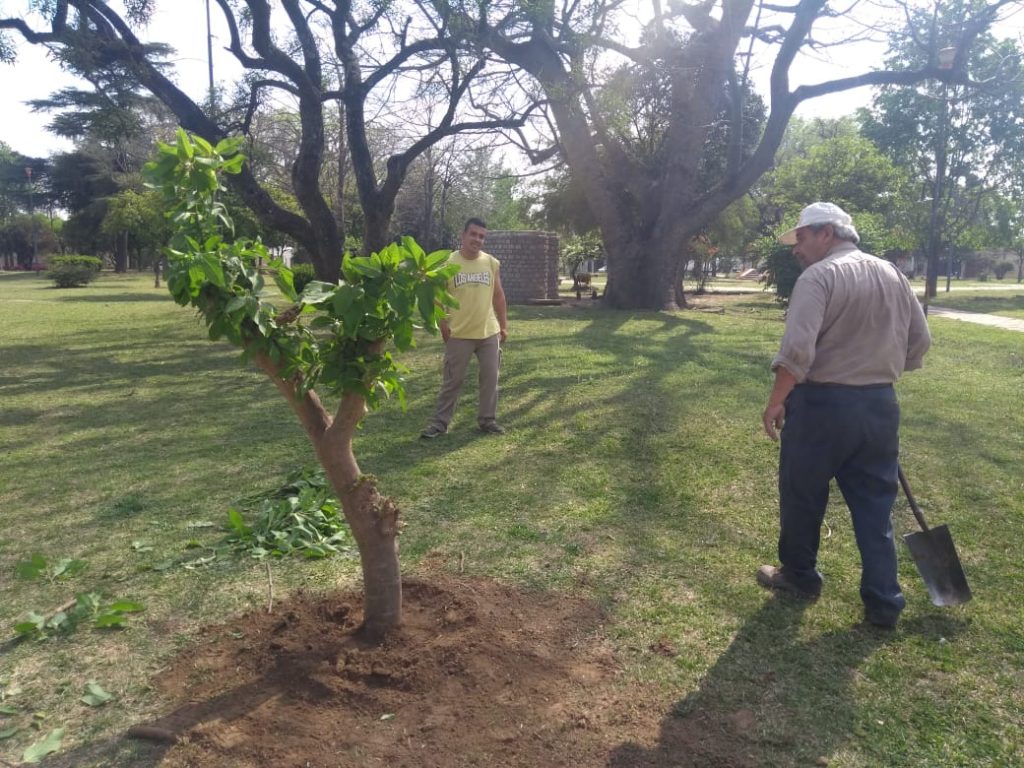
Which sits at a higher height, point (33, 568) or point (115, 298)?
point (115, 298)

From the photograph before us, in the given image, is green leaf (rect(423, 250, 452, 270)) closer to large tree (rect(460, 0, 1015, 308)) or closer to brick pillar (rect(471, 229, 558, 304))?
large tree (rect(460, 0, 1015, 308))

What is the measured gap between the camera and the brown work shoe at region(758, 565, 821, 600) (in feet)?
13.0

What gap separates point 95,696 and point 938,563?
3.76 metres

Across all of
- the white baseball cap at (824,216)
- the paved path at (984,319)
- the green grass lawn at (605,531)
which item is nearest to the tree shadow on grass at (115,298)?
the green grass lawn at (605,531)

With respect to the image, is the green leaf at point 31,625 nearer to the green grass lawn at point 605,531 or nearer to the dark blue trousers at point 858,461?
the green grass lawn at point 605,531

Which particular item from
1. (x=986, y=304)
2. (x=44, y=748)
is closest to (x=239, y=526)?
(x=44, y=748)

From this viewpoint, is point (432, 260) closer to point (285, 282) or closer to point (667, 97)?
point (285, 282)

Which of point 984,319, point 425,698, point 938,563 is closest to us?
point 425,698

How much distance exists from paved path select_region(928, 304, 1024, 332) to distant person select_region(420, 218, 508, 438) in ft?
46.6

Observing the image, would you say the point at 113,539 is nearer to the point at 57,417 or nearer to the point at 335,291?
the point at 335,291

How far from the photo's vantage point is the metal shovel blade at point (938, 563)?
3.83 metres

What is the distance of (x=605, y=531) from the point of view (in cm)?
485

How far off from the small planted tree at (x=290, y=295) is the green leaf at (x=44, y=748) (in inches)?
56.3

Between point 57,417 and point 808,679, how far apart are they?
7882 mm
